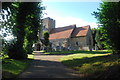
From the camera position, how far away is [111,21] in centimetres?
1335

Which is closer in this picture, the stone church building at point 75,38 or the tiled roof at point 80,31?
the stone church building at point 75,38

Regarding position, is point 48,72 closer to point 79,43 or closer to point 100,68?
point 100,68

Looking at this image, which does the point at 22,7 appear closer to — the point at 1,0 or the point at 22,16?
the point at 22,16

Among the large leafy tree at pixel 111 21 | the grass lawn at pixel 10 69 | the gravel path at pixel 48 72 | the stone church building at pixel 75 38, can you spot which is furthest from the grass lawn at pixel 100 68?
the stone church building at pixel 75 38

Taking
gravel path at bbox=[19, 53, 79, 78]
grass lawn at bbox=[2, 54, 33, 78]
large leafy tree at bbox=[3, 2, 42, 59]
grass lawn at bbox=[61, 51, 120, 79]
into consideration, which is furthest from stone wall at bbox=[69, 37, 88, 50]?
grass lawn at bbox=[2, 54, 33, 78]

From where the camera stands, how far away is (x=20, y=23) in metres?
19.2

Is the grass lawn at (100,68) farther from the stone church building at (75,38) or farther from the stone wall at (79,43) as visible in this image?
the stone wall at (79,43)

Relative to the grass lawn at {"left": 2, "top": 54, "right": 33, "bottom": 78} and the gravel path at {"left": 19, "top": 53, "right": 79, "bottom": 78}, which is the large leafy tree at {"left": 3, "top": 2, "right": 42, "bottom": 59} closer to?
the grass lawn at {"left": 2, "top": 54, "right": 33, "bottom": 78}

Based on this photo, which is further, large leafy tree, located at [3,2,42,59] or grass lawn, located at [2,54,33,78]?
large leafy tree, located at [3,2,42,59]

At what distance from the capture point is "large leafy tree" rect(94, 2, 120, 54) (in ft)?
41.9

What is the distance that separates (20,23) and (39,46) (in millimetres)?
43632

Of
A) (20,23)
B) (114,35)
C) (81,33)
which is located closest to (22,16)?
(20,23)

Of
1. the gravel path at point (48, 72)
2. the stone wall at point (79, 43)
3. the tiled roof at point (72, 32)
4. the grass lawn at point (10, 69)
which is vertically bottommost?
the gravel path at point (48, 72)

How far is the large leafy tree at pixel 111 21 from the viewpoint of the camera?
12761 millimetres
